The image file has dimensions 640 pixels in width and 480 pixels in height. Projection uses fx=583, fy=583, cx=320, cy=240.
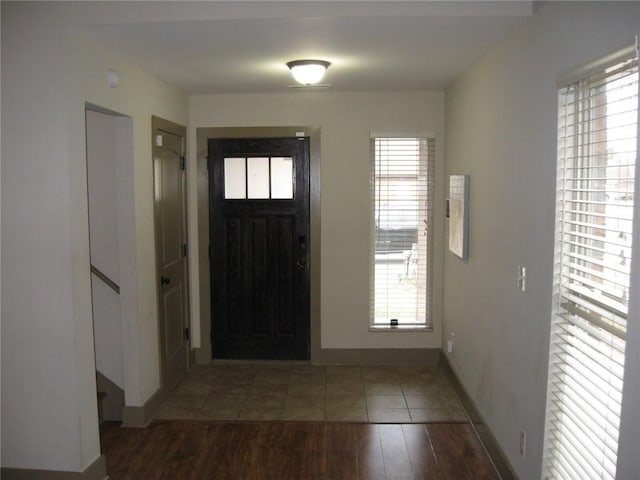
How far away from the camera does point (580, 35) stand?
2.29 meters

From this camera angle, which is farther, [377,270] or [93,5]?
[377,270]

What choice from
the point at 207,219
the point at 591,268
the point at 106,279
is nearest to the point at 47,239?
the point at 106,279

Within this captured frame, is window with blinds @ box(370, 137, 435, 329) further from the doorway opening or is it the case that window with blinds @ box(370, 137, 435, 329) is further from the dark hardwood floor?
the doorway opening

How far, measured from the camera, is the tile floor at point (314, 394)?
4273 mm

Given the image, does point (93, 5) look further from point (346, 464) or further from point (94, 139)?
point (346, 464)

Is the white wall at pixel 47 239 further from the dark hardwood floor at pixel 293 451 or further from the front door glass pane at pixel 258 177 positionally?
the front door glass pane at pixel 258 177

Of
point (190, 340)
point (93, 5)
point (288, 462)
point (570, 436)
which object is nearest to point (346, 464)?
point (288, 462)

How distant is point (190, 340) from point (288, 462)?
2067 mm

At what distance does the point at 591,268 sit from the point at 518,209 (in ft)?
2.66

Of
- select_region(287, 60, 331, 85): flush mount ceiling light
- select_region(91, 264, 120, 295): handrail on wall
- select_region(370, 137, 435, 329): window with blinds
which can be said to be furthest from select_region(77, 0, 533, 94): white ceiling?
select_region(91, 264, 120, 295): handrail on wall

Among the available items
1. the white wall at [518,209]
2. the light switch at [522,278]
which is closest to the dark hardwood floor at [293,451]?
the white wall at [518,209]

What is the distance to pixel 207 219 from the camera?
535 centimetres

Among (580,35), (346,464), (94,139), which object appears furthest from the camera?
(94,139)

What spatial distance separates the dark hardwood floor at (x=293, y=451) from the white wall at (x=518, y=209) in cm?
34
